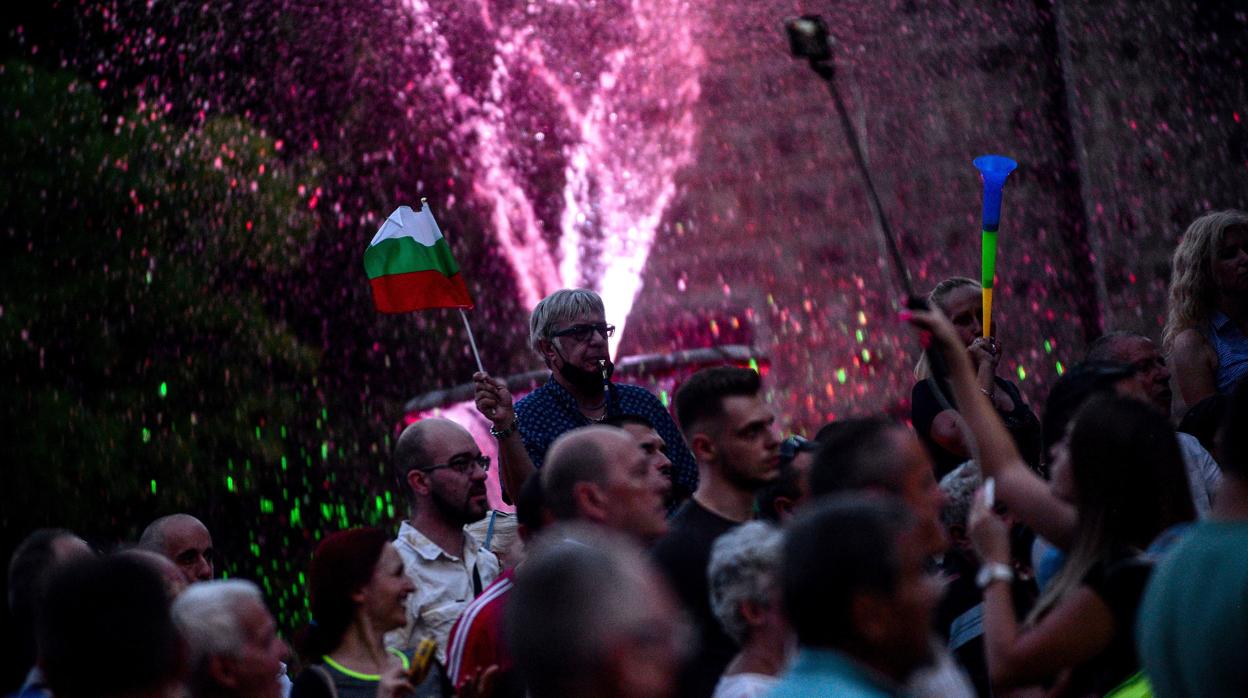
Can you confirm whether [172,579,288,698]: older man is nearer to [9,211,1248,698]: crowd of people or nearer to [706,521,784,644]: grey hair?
[9,211,1248,698]: crowd of people

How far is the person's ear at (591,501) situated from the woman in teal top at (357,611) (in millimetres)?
698

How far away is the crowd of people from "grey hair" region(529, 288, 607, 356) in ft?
0.04

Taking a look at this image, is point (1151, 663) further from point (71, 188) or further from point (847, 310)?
point (71, 188)

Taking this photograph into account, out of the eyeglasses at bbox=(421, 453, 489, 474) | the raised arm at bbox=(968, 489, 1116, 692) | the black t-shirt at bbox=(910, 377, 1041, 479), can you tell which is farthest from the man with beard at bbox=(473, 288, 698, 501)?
the raised arm at bbox=(968, 489, 1116, 692)

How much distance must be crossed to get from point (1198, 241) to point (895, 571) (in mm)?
4211

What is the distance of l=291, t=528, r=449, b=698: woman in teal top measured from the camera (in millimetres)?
4664

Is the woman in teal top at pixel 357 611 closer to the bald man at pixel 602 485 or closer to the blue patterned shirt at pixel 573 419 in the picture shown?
the bald man at pixel 602 485

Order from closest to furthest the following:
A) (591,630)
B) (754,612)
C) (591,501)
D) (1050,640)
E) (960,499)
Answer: (591,630) < (1050,640) < (754,612) < (591,501) < (960,499)

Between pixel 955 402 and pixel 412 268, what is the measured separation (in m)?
2.37

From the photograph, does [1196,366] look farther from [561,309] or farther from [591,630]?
[591,630]

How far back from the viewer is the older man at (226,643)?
4.11 m

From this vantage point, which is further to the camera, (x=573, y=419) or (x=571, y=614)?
(x=573, y=419)

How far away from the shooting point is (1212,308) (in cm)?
650

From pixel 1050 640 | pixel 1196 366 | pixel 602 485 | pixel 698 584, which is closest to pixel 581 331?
pixel 602 485
